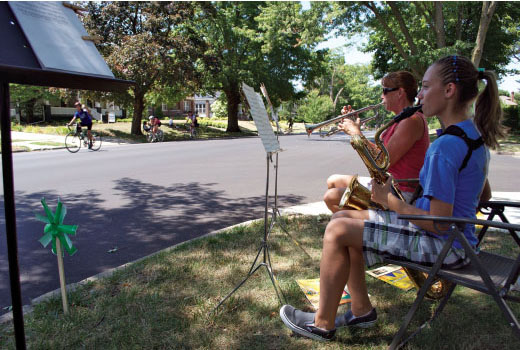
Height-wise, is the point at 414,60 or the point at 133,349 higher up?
the point at 414,60

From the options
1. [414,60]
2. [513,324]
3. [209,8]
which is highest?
[209,8]

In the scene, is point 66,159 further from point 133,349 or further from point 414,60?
point 414,60

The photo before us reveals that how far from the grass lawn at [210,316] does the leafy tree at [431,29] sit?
44.0 feet

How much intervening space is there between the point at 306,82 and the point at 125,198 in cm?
2816

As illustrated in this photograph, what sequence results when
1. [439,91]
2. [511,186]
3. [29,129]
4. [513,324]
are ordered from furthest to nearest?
1. [29,129]
2. [511,186]
3. [439,91]
4. [513,324]

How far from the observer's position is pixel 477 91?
212 centimetres

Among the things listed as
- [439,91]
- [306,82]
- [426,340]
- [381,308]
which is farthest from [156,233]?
[306,82]

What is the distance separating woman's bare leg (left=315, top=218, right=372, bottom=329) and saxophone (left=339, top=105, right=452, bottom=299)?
0.41 m

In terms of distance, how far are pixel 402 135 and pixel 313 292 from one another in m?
1.34

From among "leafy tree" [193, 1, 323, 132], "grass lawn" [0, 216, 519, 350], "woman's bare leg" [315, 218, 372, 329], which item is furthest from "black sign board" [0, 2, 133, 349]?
"leafy tree" [193, 1, 323, 132]

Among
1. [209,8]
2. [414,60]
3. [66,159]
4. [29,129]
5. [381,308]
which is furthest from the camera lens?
[209,8]

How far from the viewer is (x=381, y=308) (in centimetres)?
283

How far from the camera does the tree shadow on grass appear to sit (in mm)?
3658

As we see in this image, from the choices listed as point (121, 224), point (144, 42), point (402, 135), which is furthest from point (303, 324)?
point (144, 42)
